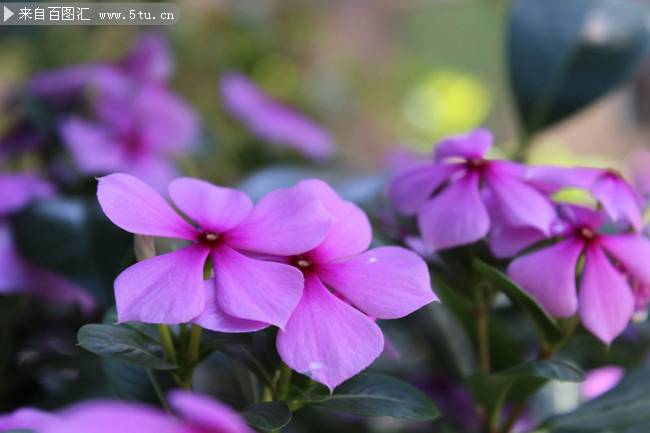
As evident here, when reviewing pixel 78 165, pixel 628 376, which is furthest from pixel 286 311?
pixel 78 165

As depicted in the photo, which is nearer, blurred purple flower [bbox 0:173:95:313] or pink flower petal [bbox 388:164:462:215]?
pink flower petal [bbox 388:164:462:215]

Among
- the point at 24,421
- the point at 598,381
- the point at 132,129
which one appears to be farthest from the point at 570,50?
the point at 24,421

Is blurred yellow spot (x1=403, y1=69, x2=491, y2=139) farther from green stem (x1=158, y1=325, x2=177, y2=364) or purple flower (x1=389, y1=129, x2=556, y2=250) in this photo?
green stem (x1=158, y1=325, x2=177, y2=364)

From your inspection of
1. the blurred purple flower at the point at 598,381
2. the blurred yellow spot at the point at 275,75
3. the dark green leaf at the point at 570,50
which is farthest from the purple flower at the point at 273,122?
the blurred yellow spot at the point at 275,75

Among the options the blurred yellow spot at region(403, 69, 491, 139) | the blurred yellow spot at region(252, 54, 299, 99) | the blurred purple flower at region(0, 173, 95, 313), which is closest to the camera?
the blurred purple flower at region(0, 173, 95, 313)

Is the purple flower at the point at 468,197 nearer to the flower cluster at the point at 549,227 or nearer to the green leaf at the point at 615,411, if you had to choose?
the flower cluster at the point at 549,227

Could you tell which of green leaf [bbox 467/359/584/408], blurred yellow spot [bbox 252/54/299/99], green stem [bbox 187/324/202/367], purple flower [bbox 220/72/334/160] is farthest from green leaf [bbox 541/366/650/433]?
blurred yellow spot [bbox 252/54/299/99]

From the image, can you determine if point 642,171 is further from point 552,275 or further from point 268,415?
point 268,415
